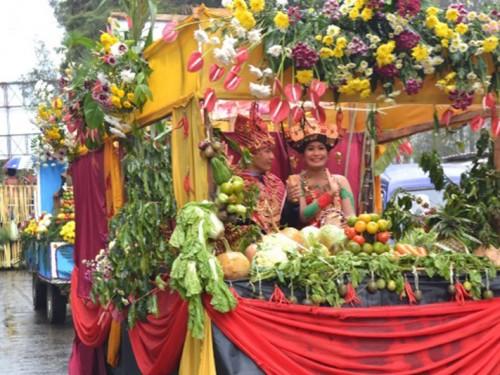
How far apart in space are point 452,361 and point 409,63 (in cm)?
180

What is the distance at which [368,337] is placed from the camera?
4883 mm

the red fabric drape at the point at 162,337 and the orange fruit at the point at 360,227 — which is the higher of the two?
the orange fruit at the point at 360,227

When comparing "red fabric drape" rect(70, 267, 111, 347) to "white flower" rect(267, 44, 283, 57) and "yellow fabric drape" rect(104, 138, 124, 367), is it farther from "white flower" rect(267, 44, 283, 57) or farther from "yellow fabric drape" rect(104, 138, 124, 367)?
"white flower" rect(267, 44, 283, 57)

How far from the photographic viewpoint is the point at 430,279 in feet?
16.6

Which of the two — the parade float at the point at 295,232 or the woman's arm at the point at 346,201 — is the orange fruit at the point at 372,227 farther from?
the woman's arm at the point at 346,201

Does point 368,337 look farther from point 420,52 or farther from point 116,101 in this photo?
point 116,101

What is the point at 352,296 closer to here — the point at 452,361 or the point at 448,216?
the point at 452,361

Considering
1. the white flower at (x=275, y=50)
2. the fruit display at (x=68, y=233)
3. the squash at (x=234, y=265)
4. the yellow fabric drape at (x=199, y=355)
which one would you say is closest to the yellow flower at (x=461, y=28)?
the white flower at (x=275, y=50)

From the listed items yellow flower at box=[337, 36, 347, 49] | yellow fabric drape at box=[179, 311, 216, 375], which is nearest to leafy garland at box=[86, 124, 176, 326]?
yellow fabric drape at box=[179, 311, 216, 375]

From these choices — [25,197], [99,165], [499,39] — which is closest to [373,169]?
[99,165]

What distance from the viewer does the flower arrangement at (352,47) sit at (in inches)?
190

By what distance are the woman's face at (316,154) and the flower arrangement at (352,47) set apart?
1.64 metres

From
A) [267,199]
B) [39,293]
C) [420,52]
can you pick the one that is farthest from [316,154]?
[39,293]

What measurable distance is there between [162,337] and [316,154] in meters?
2.08
